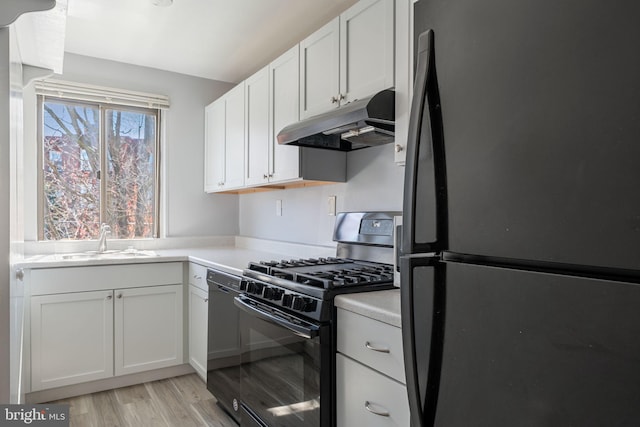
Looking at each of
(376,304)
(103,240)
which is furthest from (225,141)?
(376,304)

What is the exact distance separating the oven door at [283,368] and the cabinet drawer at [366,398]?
0.16 feet

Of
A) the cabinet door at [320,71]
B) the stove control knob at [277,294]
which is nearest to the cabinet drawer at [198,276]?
the stove control knob at [277,294]

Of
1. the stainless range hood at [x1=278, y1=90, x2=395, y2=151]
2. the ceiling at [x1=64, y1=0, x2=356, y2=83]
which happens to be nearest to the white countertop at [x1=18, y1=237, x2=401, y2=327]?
the stainless range hood at [x1=278, y1=90, x2=395, y2=151]

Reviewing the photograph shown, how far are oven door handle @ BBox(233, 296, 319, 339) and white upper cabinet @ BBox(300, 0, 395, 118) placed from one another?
→ 3.39 ft

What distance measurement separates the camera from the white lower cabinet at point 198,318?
275 centimetres

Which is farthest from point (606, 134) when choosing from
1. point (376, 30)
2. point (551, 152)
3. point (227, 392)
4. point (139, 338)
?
point (139, 338)

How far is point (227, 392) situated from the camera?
2348 millimetres

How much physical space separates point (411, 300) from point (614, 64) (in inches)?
22.2

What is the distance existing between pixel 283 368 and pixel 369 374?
0.52m

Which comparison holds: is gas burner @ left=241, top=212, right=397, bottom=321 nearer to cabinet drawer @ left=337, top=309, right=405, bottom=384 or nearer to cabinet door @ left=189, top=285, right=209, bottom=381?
cabinet drawer @ left=337, top=309, right=405, bottom=384

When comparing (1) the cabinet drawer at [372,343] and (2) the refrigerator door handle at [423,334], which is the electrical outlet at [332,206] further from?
(2) the refrigerator door handle at [423,334]

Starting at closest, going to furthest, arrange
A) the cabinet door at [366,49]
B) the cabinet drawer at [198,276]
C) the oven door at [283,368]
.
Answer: the oven door at [283,368] < the cabinet door at [366,49] < the cabinet drawer at [198,276]

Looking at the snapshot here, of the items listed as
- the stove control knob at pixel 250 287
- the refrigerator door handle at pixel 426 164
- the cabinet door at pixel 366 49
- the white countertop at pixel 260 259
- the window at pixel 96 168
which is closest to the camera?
the refrigerator door handle at pixel 426 164

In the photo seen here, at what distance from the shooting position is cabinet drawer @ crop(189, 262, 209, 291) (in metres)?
2.75
